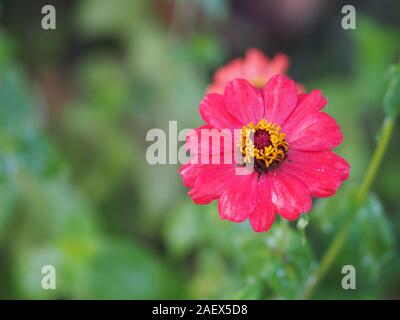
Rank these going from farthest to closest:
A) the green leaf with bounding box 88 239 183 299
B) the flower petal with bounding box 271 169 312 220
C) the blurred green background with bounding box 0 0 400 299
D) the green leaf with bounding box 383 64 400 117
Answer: the green leaf with bounding box 88 239 183 299 < the blurred green background with bounding box 0 0 400 299 < the green leaf with bounding box 383 64 400 117 < the flower petal with bounding box 271 169 312 220

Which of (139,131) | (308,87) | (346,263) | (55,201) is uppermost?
(308,87)

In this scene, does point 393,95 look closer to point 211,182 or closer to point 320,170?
point 320,170

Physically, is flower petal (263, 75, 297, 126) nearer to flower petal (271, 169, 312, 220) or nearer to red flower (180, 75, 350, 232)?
red flower (180, 75, 350, 232)

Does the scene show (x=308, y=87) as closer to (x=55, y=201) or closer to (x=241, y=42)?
(x=241, y=42)

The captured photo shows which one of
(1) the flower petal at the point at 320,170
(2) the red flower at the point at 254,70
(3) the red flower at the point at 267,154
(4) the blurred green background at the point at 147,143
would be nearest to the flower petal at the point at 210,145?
(3) the red flower at the point at 267,154

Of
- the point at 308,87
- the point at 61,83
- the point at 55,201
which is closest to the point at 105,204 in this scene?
the point at 55,201

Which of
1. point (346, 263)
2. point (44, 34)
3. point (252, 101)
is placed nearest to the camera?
point (252, 101)

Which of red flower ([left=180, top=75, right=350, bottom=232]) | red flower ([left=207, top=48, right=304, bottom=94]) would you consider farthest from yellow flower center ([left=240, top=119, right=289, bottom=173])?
red flower ([left=207, top=48, right=304, bottom=94])

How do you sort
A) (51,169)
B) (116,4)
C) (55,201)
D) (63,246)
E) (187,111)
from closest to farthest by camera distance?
1. (51,169)
2. (63,246)
3. (55,201)
4. (187,111)
5. (116,4)
